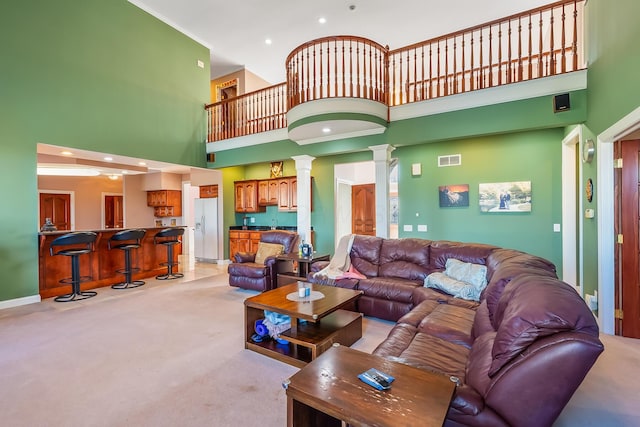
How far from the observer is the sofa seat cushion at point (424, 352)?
167 centimetres

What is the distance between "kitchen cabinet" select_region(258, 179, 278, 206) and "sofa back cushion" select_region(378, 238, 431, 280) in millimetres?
3937

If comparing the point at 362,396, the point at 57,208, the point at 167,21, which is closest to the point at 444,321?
the point at 362,396

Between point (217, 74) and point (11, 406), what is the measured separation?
874 cm

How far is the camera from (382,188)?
516 cm

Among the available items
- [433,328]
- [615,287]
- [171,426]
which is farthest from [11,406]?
[615,287]

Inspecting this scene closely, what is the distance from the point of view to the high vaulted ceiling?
224 inches

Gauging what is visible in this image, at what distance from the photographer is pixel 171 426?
181 cm

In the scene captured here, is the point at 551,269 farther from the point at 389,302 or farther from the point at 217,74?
the point at 217,74

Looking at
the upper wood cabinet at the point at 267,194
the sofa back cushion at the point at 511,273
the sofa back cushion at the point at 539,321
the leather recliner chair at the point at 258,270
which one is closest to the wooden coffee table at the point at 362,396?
the sofa back cushion at the point at 539,321

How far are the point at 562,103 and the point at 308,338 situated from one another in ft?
13.5

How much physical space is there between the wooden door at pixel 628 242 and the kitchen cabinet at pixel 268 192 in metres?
6.15

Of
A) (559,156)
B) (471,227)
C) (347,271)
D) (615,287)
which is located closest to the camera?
Answer: (615,287)

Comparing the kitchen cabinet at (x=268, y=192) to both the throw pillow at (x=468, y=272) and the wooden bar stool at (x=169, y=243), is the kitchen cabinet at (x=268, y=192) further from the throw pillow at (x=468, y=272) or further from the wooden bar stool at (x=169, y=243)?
the throw pillow at (x=468, y=272)

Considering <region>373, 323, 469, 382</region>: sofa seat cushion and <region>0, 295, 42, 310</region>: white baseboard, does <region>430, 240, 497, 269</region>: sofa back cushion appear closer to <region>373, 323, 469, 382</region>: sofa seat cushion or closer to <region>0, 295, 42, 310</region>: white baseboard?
<region>373, 323, 469, 382</region>: sofa seat cushion
